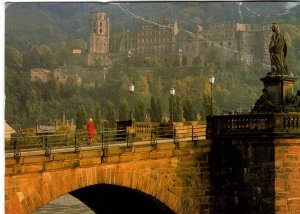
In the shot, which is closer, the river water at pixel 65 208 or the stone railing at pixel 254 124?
the stone railing at pixel 254 124

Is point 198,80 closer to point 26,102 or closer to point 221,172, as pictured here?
point 26,102

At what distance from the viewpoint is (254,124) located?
75.1 feet

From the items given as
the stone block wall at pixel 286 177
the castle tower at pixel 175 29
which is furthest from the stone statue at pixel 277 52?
the castle tower at pixel 175 29

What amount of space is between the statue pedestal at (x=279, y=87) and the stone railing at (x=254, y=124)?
1455 millimetres

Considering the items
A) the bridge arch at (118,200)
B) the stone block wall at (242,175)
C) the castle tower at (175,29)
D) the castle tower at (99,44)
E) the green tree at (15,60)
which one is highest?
the castle tower at (175,29)

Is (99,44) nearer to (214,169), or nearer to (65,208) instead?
(65,208)

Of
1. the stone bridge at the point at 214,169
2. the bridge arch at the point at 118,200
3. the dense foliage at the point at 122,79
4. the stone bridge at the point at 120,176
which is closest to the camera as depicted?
the stone bridge at the point at 120,176

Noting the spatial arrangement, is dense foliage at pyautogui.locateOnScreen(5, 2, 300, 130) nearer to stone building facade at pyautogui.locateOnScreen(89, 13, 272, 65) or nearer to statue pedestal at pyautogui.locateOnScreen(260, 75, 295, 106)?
stone building facade at pyautogui.locateOnScreen(89, 13, 272, 65)

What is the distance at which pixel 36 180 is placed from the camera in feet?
59.0

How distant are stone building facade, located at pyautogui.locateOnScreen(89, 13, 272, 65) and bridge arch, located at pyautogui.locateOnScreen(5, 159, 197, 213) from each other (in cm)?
5044

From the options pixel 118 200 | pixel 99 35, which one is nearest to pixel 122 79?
pixel 99 35

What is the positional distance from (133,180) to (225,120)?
4472 millimetres

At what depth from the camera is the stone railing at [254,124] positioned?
73.7 ft

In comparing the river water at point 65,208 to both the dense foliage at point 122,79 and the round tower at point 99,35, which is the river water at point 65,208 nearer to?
the dense foliage at point 122,79
